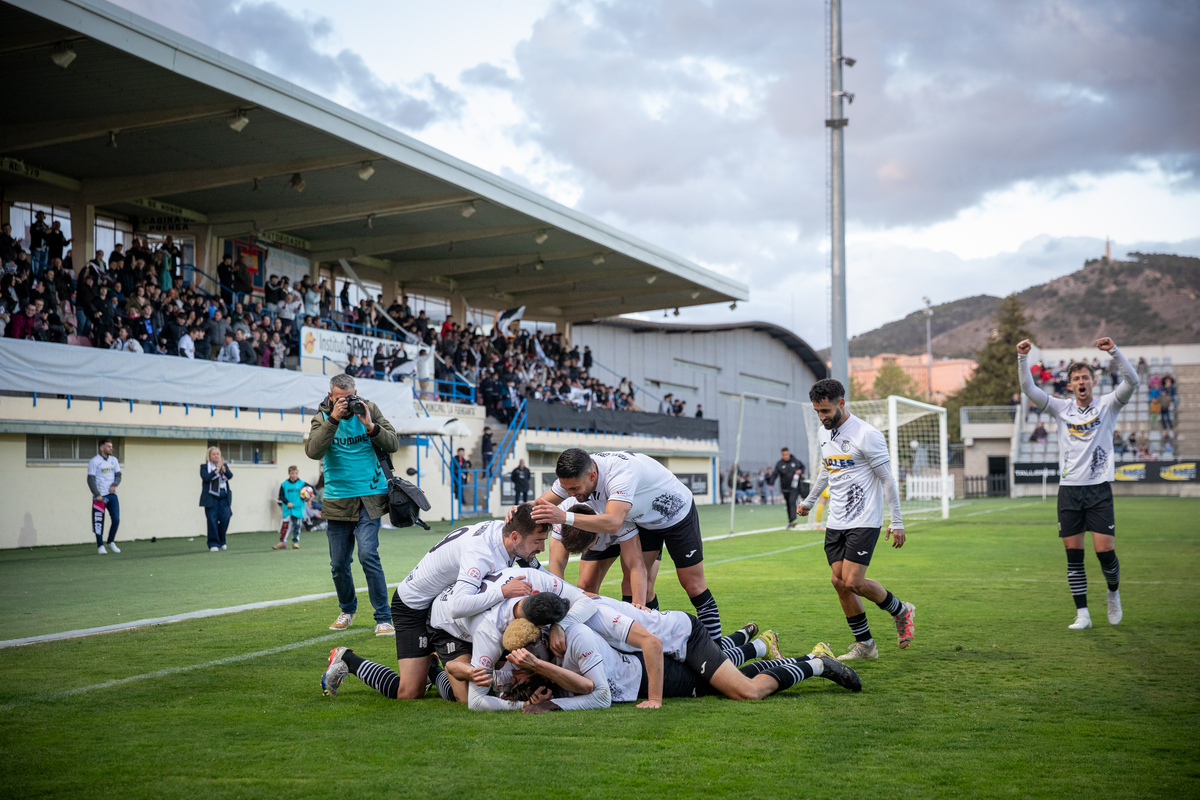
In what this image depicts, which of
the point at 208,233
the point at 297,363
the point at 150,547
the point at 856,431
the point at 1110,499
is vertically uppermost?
the point at 208,233

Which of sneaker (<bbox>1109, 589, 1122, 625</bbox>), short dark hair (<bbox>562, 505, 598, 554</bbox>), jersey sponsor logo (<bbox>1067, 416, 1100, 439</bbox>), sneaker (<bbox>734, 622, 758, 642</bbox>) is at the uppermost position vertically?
jersey sponsor logo (<bbox>1067, 416, 1100, 439</bbox>)

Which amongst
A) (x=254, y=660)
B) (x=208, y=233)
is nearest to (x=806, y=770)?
(x=254, y=660)

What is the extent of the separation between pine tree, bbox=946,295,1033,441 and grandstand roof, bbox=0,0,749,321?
52689 millimetres

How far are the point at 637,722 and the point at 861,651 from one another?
2.52 m

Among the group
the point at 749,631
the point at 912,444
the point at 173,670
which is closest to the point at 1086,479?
the point at 749,631

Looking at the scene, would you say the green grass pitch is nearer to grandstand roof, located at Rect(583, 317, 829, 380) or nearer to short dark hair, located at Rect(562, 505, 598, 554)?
short dark hair, located at Rect(562, 505, 598, 554)

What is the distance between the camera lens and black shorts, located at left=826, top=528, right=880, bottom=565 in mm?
6727

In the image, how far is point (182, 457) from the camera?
66.4 feet

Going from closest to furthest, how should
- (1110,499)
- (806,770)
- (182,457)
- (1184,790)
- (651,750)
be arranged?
(1184,790)
(806,770)
(651,750)
(1110,499)
(182,457)

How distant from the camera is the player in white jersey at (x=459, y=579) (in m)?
5.18

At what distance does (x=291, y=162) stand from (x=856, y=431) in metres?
18.9

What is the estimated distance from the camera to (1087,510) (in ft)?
26.5

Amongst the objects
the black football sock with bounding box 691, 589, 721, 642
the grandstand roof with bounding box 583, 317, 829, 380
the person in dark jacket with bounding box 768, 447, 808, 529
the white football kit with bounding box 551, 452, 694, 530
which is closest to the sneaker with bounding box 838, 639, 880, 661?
the black football sock with bounding box 691, 589, 721, 642

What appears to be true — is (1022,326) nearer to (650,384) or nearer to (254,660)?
(650,384)
